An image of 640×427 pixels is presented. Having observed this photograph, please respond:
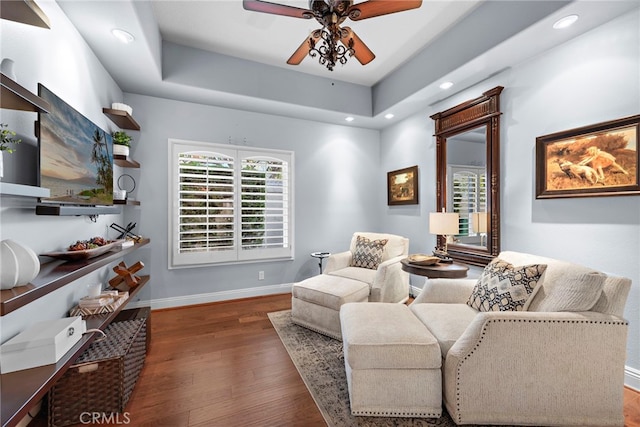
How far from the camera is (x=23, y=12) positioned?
1.26 metres

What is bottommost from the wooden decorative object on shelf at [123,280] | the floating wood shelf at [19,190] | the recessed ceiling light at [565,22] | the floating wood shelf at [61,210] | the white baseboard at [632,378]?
the white baseboard at [632,378]

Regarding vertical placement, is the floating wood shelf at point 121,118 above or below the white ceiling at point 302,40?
below

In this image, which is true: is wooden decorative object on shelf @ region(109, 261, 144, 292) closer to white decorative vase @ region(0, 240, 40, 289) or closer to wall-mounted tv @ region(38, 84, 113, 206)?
wall-mounted tv @ region(38, 84, 113, 206)

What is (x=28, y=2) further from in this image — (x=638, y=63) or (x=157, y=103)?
(x=638, y=63)

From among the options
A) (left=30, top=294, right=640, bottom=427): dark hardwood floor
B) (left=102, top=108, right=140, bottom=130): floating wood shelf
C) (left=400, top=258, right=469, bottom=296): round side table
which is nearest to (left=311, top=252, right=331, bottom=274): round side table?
(left=30, top=294, right=640, bottom=427): dark hardwood floor

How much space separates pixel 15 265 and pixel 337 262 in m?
2.67

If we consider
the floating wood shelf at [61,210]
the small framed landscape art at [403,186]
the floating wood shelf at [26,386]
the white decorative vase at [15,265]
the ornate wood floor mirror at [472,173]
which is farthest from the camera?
the small framed landscape art at [403,186]

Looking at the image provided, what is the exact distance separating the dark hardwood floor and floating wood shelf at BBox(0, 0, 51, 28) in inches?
84.5

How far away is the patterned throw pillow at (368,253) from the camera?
3314 mm

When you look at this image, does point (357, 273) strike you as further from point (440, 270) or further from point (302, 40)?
point (302, 40)

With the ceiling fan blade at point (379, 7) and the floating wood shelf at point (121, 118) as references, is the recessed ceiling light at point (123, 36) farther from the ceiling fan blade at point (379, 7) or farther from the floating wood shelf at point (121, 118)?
the ceiling fan blade at point (379, 7)

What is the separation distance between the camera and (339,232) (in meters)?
4.34

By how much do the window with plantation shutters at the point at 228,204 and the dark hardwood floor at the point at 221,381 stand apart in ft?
2.97

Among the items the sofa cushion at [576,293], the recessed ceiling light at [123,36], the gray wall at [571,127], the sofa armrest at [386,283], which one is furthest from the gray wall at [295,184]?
the sofa cushion at [576,293]
